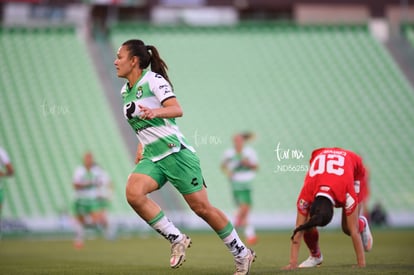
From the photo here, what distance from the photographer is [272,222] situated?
22375mm

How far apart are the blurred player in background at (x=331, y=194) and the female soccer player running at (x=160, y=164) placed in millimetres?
1293

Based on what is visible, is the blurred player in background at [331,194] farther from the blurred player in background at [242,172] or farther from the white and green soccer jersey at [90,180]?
the white and green soccer jersey at [90,180]

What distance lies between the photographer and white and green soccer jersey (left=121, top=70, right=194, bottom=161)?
25.7 feet

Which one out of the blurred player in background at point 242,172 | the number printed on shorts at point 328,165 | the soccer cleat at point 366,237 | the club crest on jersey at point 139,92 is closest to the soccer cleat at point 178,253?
the club crest on jersey at point 139,92

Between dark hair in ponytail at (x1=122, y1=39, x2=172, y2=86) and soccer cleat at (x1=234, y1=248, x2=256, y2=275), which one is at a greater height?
dark hair in ponytail at (x1=122, y1=39, x2=172, y2=86)

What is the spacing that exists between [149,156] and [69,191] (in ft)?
51.1

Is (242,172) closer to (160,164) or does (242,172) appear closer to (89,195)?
(89,195)

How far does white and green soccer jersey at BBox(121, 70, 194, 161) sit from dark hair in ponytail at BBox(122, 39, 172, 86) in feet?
0.57

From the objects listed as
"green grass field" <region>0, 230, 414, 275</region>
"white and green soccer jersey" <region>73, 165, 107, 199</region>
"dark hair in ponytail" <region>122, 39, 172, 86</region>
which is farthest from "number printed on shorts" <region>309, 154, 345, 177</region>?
"white and green soccer jersey" <region>73, 165, 107, 199</region>

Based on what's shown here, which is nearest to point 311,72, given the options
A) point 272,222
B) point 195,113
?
point 195,113

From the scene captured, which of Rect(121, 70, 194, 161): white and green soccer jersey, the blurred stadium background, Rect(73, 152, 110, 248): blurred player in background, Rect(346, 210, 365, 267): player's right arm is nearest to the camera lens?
Rect(121, 70, 194, 161): white and green soccer jersey

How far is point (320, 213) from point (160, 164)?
6.39ft

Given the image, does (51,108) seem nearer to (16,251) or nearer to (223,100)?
(223,100)

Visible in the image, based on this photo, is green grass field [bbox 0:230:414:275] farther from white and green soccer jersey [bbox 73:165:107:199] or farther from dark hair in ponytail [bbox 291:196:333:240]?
white and green soccer jersey [bbox 73:165:107:199]
